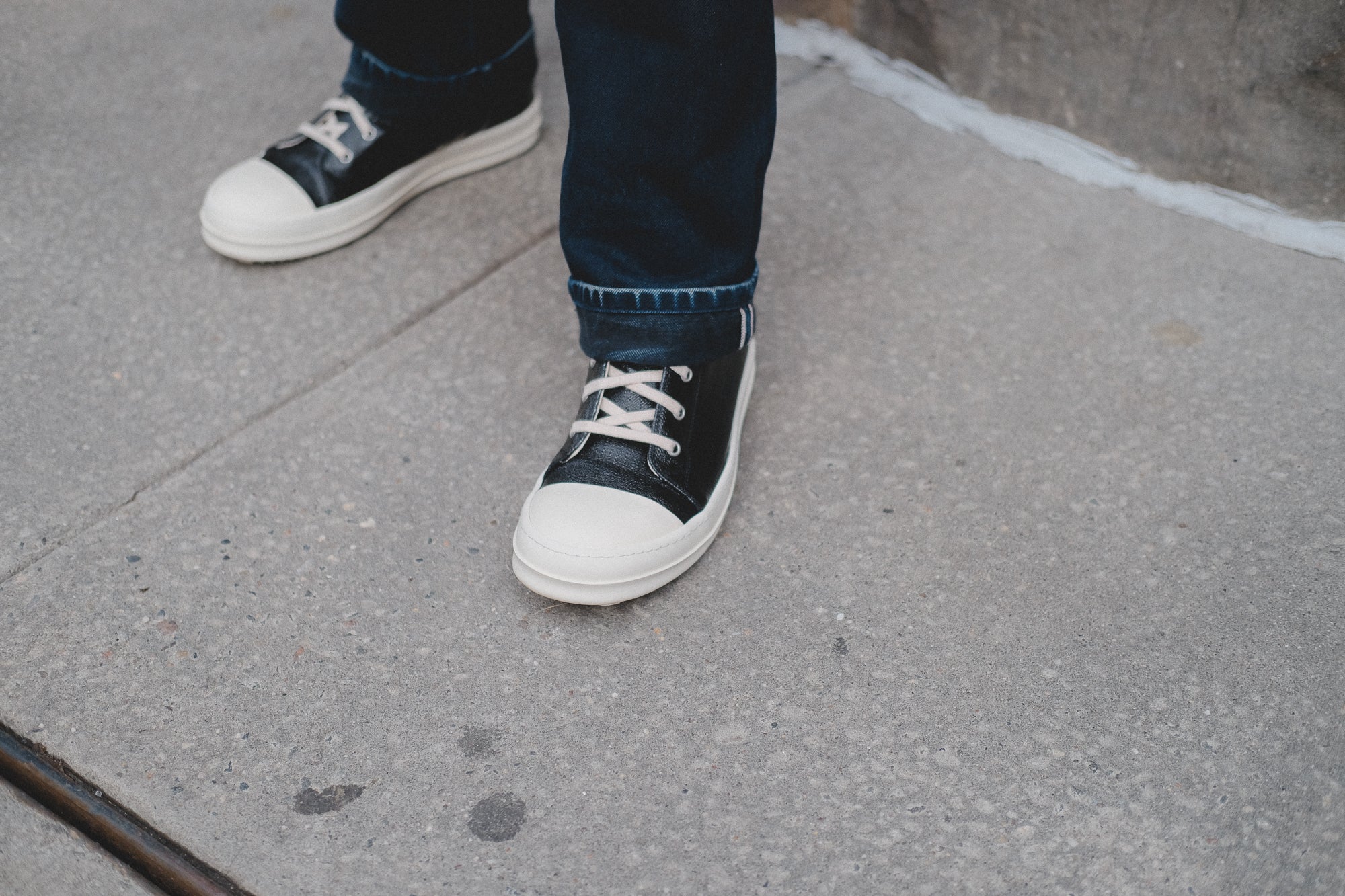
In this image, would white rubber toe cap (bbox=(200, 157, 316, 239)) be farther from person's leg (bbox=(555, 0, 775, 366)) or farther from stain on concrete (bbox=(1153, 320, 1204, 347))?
stain on concrete (bbox=(1153, 320, 1204, 347))

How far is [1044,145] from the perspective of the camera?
2072 millimetres

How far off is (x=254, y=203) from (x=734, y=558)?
108cm

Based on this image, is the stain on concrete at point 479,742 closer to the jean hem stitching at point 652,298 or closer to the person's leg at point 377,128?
the jean hem stitching at point 652,298

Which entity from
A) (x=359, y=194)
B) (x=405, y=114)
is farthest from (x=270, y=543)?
(x=405, y=114)

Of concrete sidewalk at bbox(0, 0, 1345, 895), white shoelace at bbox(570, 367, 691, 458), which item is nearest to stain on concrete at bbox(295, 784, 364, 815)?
concrete sidewalk at bbox(0, 0, 1345, 895)

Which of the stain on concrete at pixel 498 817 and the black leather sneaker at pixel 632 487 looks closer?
the stain on concrete at pixel 498 817

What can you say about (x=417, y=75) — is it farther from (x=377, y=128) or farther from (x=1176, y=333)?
(x=1176, y=333)

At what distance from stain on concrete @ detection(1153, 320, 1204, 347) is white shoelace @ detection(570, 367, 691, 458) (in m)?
0.84

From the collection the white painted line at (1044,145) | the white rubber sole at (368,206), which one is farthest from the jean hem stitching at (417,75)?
the white painted line at (1044,145)

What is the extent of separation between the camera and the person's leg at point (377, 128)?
1.77 m

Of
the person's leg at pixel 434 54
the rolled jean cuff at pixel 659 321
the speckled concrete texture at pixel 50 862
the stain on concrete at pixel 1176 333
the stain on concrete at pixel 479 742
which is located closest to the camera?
the speckled concrete texture at pixel 50 862

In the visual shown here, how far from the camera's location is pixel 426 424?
1.56m

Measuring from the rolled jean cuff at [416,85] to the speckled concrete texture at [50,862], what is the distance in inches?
50.7

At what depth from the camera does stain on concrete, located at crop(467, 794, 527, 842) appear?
107cm
